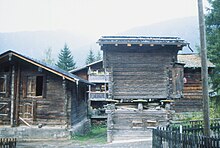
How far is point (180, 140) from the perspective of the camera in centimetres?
902

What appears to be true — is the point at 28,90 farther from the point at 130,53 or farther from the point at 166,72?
the point at 166,72

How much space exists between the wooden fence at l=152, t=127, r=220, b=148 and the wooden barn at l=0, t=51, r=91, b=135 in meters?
8.97

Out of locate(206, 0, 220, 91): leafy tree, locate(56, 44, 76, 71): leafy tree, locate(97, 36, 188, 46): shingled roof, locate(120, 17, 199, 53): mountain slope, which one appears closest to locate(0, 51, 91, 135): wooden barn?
locate(97, 36, 188, 46): shingled roof

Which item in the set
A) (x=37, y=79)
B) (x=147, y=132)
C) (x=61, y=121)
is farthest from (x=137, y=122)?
(x=37, y=79)

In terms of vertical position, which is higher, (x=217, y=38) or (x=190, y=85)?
(x=217, y=38)

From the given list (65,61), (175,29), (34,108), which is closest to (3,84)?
(34,108)

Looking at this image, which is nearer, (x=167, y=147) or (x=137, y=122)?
(x=167, y=147)

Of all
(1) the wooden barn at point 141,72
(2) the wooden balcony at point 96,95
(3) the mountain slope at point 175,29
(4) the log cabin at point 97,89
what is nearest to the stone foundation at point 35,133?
(1) the wooden barn at point 141,72

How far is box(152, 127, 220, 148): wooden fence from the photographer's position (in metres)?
7.72

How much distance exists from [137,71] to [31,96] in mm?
8170

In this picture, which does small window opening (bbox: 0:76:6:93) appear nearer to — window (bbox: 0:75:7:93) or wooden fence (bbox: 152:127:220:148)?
window (bbox: 0:75:7:93)

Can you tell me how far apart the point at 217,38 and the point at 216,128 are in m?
13.1

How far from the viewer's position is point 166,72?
16.9 meters

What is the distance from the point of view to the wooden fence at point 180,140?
7.72 meters
